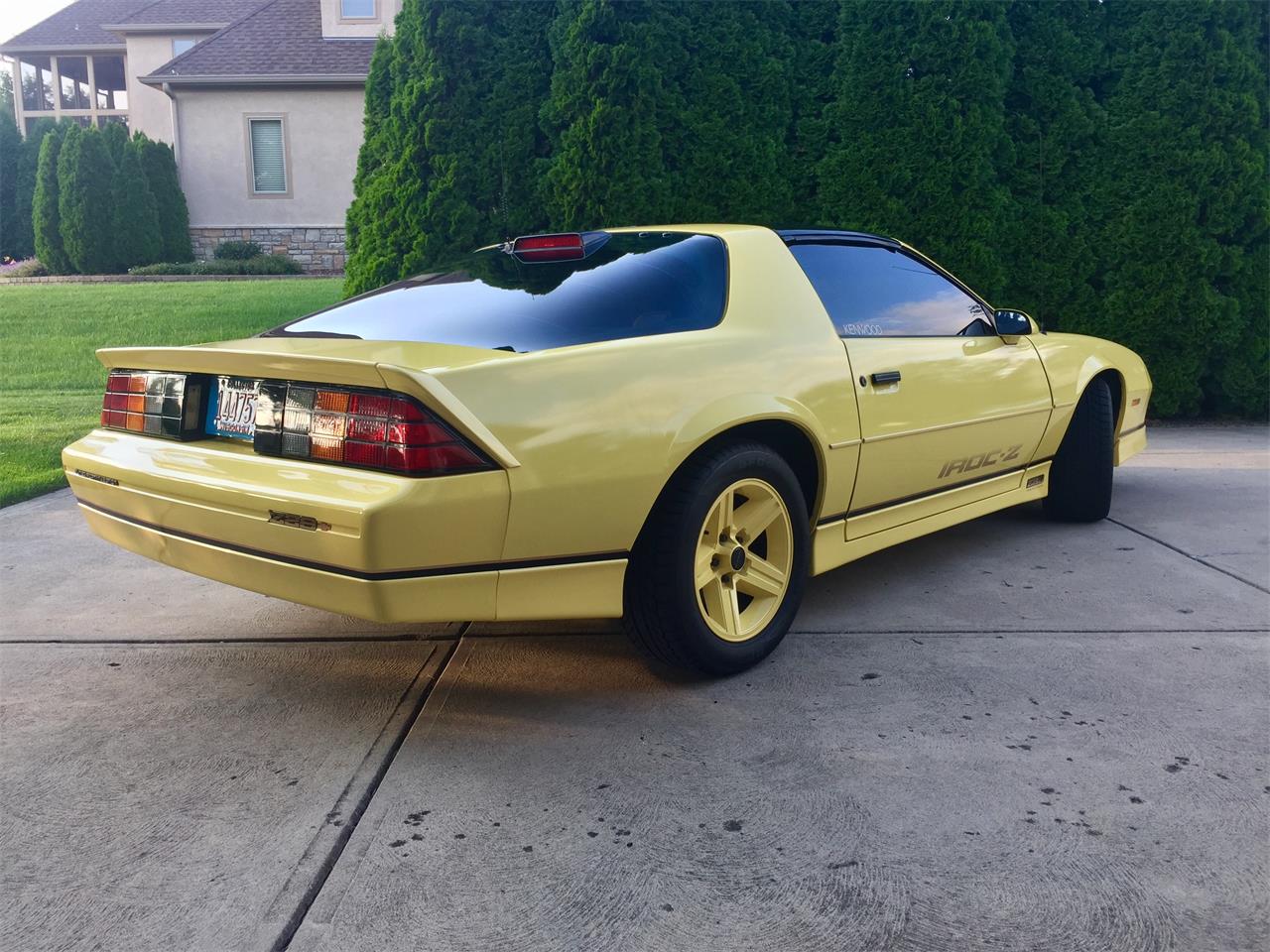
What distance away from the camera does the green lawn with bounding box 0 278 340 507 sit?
22.9 ft

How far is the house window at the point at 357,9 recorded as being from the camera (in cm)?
2128

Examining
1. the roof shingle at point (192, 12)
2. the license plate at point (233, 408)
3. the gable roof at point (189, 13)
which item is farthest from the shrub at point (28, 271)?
the license plate at point (233, 408)

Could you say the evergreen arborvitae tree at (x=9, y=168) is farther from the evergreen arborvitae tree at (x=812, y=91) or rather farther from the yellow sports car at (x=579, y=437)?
the yellow sports car at (x=579, y=437)

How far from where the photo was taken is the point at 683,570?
294cm

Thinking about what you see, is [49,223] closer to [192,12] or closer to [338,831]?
[192,12]

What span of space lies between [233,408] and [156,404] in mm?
355

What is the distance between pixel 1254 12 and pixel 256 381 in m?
7.92

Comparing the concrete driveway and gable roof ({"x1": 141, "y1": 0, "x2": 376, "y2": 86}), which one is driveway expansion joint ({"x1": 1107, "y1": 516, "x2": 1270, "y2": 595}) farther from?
gable roof ({"x1": 141, "y1": 0, "x2": 376, "y2": 86})

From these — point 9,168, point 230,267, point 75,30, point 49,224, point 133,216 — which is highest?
point 75,30

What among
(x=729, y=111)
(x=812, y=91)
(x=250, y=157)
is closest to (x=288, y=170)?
(x=250, y=157)

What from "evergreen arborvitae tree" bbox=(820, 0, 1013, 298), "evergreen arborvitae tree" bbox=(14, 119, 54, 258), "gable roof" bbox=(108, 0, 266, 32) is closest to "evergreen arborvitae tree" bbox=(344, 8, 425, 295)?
"evergreen arborvitae tree" bbox=(820, 0, 1013, 298)

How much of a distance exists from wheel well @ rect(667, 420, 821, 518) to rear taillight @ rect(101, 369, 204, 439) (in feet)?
5.00

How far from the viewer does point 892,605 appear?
3918mm

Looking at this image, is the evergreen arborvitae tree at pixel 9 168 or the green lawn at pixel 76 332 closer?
the green lawn at pixel 76 332
